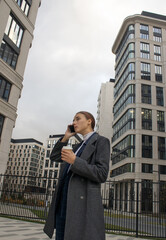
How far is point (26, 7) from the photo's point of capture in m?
23.1

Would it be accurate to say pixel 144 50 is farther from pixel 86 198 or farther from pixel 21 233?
pixel 86 198

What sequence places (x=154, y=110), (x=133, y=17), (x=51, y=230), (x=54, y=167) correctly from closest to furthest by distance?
(x=51, y=230)
(x=154, y=110)
(x=133, y=17)
(x=54, y=167)

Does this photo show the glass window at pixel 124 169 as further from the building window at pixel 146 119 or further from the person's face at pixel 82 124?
the person's face at pixel 82 124

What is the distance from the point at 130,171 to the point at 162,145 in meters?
9.40

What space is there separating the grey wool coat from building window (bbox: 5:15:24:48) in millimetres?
21127

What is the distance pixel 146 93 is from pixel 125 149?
14.3 metres

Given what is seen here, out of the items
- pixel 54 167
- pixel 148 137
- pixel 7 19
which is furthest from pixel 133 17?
pixel 54 167

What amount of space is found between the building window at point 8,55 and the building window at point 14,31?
3.52 ft

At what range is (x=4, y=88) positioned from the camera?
65.1ft

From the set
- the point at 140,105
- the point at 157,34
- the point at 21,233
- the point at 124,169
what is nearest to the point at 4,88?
the point at 21,233

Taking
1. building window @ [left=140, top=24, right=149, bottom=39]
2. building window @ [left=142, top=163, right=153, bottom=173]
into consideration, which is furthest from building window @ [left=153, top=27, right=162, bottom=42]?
building window @ [left=142, top=163, right=153, bottom=173]

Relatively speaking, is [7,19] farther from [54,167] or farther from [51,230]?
[54,167]

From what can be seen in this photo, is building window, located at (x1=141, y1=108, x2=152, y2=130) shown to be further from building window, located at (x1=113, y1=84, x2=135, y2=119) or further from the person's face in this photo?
the person's face

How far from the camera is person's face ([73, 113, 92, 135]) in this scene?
2.40 m
